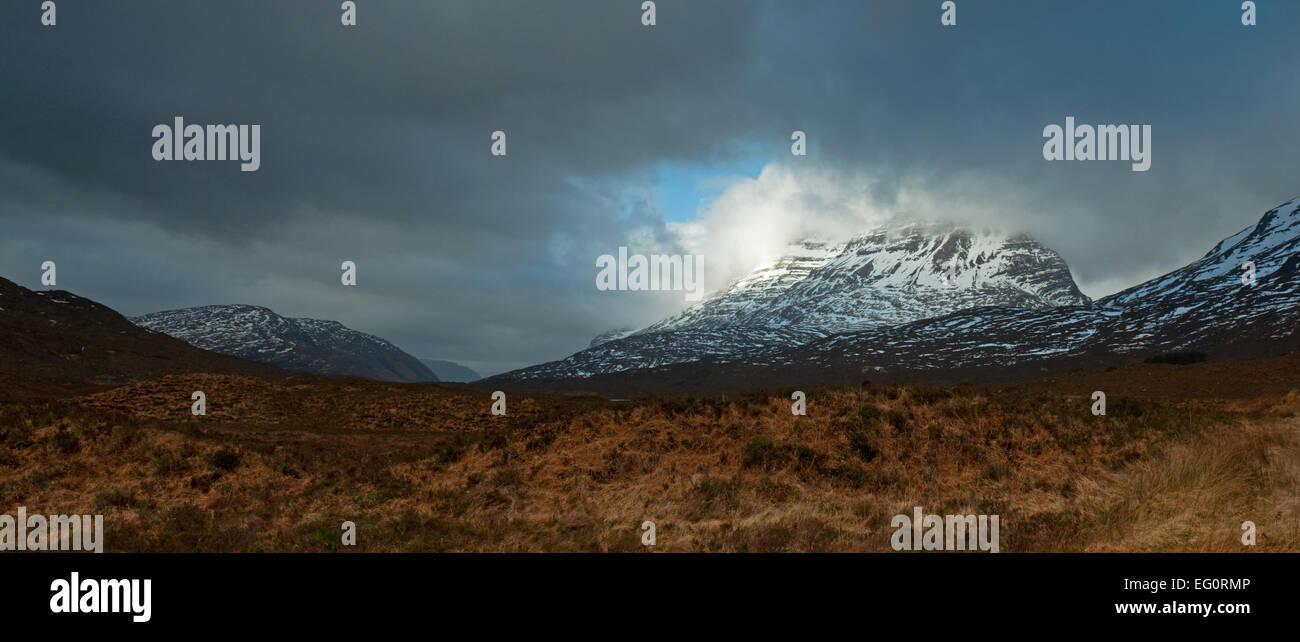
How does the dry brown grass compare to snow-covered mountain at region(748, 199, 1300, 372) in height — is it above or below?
below

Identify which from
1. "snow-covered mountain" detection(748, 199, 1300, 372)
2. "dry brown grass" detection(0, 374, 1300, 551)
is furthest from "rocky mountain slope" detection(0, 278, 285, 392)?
"snow-covered mountain" detection(748, 199, 1300, 372)

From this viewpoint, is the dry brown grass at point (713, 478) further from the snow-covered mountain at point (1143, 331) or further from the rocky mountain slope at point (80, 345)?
the snow-covered mountain at point (1143, 331)

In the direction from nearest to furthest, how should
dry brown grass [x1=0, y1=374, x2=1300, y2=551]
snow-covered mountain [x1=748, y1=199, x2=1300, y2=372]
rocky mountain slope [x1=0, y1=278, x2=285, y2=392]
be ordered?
1. dry brown grass [x1=0, y1=374, x2=1300, y2=551]
2. rocky mountain slope [x1=0, y1=278, x2=285, y2=392]
3. snow-covered mountain [x1=748, y1=199, x2=1300, y2=372]

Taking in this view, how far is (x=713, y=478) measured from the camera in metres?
15.3

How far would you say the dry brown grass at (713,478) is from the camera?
35.1 ft

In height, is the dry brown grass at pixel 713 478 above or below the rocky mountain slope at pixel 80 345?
below

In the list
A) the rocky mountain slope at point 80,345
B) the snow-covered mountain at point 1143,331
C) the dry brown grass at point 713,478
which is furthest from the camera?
the snow-covered mountain at point 1143,331

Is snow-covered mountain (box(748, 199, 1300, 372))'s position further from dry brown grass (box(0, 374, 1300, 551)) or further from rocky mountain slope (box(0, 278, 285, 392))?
rocky mountain slope (box(0, 278, 285, 392))

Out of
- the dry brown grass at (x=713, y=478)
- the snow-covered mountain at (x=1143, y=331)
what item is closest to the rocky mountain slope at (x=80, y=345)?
the dry brown grass at (x=713, y=478)

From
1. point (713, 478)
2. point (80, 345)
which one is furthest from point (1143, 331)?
point (80, 345)

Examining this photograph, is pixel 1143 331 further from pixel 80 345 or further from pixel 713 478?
pixel 80 345

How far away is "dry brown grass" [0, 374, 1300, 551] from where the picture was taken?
10.7 m
